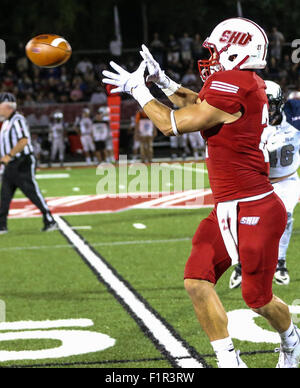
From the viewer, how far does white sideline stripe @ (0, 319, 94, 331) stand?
5207 mm

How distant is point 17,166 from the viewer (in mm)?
9742

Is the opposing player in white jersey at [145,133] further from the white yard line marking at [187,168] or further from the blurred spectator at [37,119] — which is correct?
the blurred spectator at [37,119]

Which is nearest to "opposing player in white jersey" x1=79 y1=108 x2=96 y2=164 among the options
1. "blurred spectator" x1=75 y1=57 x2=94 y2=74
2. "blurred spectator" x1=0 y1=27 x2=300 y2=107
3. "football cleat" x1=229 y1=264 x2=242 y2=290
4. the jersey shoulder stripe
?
"blurred spectator" x1=0 y1=27 x2=300 y2=107

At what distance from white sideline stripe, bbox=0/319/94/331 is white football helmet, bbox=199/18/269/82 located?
7.27ft

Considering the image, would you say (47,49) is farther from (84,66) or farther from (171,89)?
(84,66)

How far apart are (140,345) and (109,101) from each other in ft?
66.8

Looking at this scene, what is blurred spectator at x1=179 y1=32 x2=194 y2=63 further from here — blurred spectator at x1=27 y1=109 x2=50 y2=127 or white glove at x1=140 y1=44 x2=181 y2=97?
white glove at x1=140 y1=44 x2=181 y2=97

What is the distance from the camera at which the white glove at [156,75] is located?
4082mm

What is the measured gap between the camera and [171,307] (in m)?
5.61

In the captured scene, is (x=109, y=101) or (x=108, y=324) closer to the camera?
(x=108, y=324)

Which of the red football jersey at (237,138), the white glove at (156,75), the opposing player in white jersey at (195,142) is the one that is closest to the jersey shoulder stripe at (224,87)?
the red football jersey at (237,138)

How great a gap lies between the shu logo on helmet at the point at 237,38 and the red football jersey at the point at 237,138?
172mm
